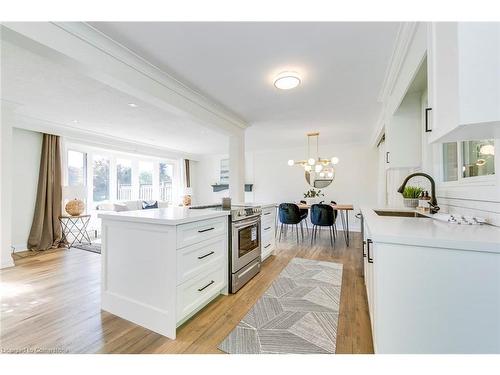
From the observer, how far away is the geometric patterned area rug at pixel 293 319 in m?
1.56

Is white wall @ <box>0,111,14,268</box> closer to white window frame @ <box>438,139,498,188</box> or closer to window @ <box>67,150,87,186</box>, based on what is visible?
window @ <box>67,150,87,186</box>

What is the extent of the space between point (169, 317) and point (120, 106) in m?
2.96

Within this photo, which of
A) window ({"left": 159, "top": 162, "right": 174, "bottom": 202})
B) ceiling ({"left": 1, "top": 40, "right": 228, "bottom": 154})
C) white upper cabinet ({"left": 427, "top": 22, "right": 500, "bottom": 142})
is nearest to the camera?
white upper cabinet ({"left": 427, "top": 22, "right": 500, "bottom": 142})

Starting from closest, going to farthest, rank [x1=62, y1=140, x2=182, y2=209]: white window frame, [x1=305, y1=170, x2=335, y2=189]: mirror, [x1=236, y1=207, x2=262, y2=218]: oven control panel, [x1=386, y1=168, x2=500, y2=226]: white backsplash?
[x1=386, y1=168, x2=500, y2=226]: white backsplash → [x1=236, y1=207, x2=262, y2=218]: oven control panel → [x1=62, y1=140, x2=182, y2=209]: white window frame → [x1=305, y1=170, x2=335, y2=189]: mirror

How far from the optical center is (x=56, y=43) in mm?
1444

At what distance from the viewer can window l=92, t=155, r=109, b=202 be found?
530 centimetres

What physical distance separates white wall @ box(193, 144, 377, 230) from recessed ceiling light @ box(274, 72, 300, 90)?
162 inches

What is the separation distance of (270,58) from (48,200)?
4807mm

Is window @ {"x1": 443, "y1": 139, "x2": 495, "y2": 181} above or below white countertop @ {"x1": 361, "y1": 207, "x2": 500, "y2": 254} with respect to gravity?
above

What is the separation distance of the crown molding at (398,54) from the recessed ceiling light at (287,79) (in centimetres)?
87

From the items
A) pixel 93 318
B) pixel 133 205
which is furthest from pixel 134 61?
pixel 133 205

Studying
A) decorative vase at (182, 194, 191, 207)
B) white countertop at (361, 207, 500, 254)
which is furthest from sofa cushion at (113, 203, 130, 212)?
white countertop at (361, 207, 500, 254)

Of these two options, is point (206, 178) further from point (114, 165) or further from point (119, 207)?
point (119, 207)
